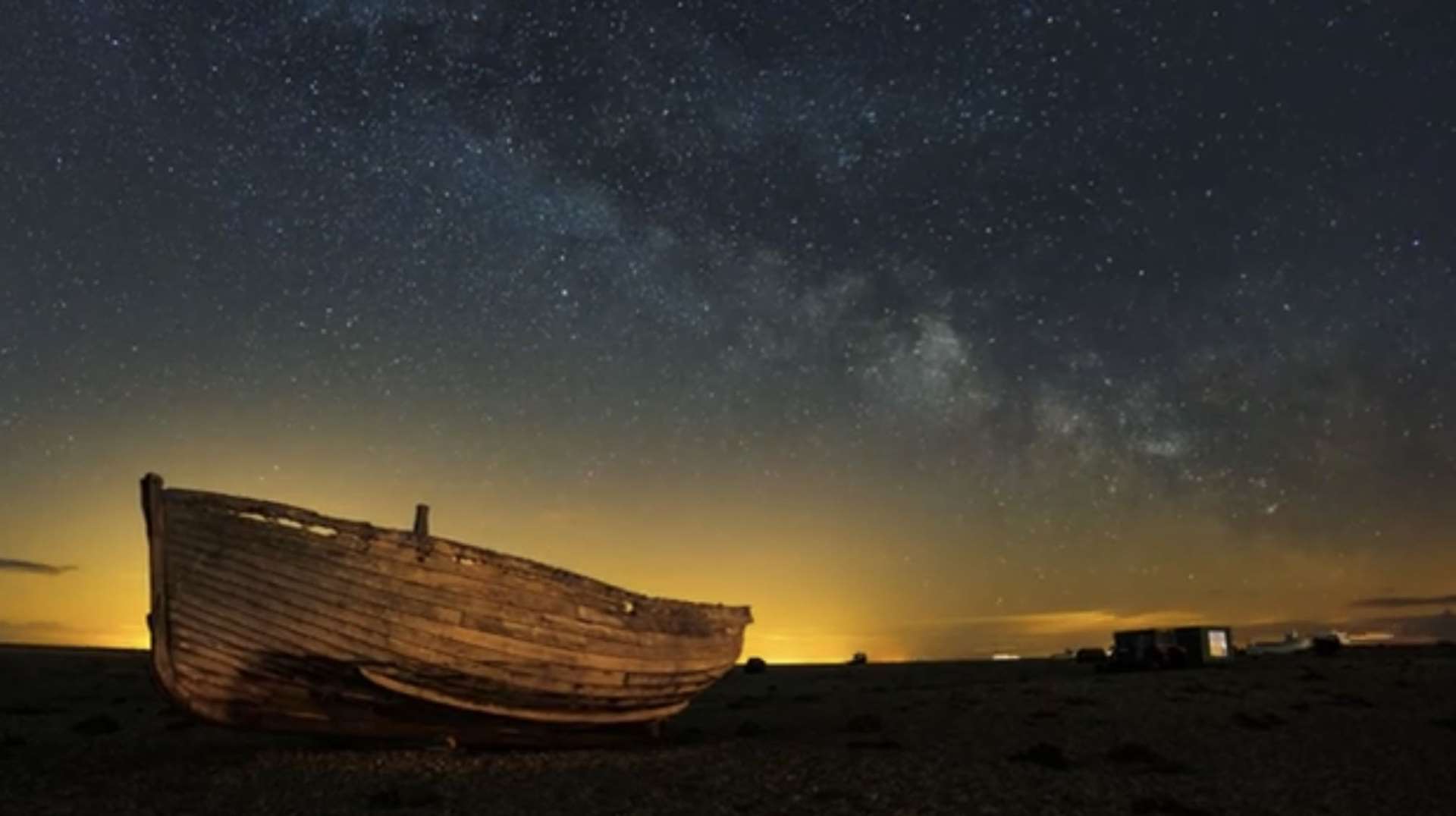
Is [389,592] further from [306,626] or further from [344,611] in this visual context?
[306,626]

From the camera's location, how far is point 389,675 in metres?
20.3

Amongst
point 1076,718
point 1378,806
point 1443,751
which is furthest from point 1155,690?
point 1378,806

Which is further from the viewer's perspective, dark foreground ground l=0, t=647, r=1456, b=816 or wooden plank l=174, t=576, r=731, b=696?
wooden plank l=174, t=576, r=731, b=696

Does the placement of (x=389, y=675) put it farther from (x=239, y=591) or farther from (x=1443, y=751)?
(x=1443, y=751)

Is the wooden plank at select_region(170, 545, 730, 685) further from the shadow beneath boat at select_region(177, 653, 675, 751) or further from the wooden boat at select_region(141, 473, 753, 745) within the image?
the shadow beneath boat at select_region(177, 653, 675, 751)

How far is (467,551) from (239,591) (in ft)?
14.7

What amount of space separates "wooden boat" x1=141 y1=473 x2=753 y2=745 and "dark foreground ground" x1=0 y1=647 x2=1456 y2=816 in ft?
3.80

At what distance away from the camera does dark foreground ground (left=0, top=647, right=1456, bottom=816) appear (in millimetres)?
17422

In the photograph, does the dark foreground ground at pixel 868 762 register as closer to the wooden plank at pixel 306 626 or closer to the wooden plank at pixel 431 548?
the wooden plank at pixel 306 626

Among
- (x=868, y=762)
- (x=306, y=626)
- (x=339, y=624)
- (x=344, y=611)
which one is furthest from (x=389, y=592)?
(x=868, y=762)

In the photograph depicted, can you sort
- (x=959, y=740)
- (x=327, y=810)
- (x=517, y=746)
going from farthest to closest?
(x=959, y=740) → (x=517, y=746) → (x=327, y=810)

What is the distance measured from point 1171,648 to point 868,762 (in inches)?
1491

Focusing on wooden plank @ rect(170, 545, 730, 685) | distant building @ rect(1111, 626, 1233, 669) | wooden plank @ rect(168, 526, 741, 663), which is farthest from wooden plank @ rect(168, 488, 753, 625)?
distant building @ rect(1111, 626, 1233, 669)

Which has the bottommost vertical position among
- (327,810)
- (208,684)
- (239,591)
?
(327,810)
